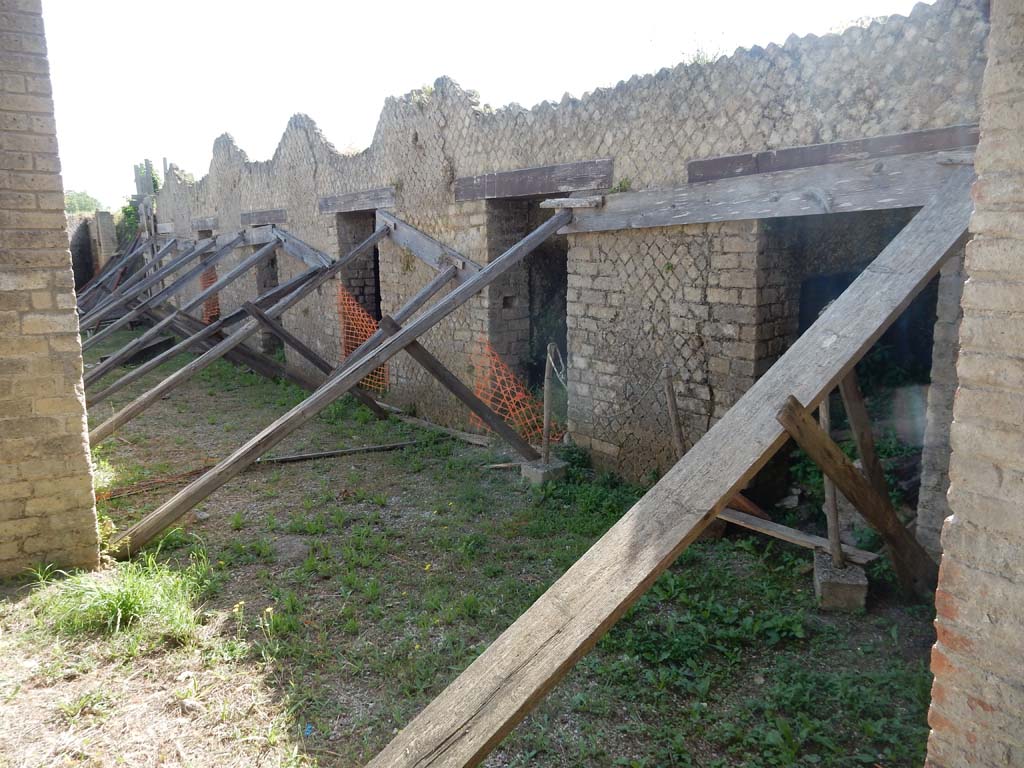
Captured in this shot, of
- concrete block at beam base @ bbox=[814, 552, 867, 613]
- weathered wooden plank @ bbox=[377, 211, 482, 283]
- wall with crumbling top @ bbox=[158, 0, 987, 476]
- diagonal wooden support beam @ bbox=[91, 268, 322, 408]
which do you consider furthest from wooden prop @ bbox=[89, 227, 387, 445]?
concrete block at beam base @ bbox=[814, 552, 867, 613]

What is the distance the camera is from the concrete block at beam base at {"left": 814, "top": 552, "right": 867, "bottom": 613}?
153 inches

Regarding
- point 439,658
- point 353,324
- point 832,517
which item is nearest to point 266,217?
point 353,324

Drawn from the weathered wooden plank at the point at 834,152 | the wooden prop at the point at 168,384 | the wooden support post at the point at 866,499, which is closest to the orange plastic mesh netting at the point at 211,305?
the wooden prop at the point at 168,384

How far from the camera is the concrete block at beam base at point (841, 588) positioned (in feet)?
12.7

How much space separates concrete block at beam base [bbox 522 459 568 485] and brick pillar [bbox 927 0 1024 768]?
4.11m

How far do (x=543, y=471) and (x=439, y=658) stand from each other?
98.2 inches

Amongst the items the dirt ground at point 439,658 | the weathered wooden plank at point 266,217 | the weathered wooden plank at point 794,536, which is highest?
the weathered wooden plank at point 266,217

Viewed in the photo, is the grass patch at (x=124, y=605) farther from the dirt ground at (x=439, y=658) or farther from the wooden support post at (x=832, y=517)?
the wooden support post at (x=832, y=517)

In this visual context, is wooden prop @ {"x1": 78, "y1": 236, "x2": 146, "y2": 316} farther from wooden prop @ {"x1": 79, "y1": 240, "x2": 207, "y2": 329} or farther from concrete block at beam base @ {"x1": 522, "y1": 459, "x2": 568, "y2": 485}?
concrete block at beam base @ {"x1": 522, "y1": 459, "x2": 568, "y2": 485}

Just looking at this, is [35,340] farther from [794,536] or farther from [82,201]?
[82,201]

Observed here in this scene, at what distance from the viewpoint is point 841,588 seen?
3908 mm

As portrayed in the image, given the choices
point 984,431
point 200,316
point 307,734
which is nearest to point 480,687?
point 984,431

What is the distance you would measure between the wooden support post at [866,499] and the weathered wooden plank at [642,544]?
0.22ft

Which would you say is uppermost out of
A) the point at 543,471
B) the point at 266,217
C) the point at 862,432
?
the point at 266,217
